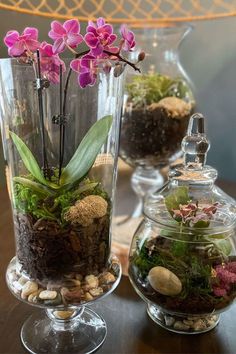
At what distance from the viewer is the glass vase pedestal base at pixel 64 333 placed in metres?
0.47

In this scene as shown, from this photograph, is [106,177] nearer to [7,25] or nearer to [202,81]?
[7,25]

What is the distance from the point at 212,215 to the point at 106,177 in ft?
0.40

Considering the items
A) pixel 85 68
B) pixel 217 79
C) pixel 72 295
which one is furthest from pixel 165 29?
pixel 72 295

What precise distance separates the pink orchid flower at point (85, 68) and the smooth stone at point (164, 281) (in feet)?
0.69

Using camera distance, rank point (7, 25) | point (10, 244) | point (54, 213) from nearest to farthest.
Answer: point (54, 213) < point (10, 244) < point (7, 25)

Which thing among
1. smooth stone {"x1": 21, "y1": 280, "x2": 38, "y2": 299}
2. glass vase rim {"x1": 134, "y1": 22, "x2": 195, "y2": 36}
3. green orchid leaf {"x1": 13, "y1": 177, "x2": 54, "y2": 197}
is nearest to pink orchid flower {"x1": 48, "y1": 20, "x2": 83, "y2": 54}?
green orchid leaf {"x1": 13, "y1": 177, "x2": 54, "y2": 197}

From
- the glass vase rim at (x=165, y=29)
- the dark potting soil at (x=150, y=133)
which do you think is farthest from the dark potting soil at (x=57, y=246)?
the glass vase rim at (x=165, y=29)

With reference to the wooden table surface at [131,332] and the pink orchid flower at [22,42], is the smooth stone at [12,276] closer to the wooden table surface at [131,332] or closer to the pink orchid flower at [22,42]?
the wooden table surface at [131,332]


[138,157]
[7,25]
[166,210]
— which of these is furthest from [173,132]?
[7,25]

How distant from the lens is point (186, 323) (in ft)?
1.60

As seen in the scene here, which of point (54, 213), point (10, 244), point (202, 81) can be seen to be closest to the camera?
point (54, 213)

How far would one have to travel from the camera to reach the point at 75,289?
17.1 inches

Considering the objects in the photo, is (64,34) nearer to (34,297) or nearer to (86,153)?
(86,153)

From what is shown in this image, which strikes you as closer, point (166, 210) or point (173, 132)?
point (166, 210)
